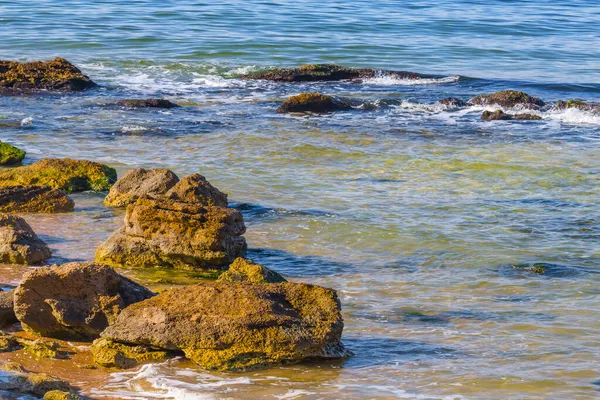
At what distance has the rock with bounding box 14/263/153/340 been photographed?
277 inches

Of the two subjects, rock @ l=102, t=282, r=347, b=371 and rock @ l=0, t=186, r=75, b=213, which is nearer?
rock @ l=102, t=282, r=347, b=371

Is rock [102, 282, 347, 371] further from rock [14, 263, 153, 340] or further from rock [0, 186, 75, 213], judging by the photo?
rock [0, 186, 75, 213]

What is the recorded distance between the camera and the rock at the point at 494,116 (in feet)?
59.2

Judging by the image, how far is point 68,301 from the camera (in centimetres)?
710

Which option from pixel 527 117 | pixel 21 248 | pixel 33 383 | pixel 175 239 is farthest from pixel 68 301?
pixel 527 117

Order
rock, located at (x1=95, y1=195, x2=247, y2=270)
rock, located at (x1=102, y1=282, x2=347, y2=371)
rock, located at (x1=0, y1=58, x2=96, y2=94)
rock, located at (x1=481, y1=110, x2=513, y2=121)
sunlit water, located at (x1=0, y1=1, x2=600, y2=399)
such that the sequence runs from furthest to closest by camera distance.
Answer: rock, located at (x1=0, y1=58, x2=96, y2=94), rock, located at (x1=481, y1=110, x2=513, y2=121), rock, located at (x1=95, y1=195, x2=247, y2=270), sunlit water, located at (x1=0, y1=1, x2=600, y2=399), rock, located at (x1=102, y1=282, x2=347, y2=371)

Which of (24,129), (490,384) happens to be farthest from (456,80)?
(490,384)

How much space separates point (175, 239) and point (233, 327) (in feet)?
8.82

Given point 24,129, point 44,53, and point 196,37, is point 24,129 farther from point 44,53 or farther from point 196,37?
point 196,37

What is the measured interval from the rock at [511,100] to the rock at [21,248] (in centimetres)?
1230

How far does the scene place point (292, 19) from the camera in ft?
109

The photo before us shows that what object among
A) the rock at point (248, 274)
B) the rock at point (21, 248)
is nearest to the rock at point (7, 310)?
the rock at point (21, 248)

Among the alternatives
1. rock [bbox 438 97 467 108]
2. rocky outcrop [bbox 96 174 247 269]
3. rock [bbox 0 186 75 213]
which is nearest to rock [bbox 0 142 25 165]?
rock [bbox 0 186 75 213]

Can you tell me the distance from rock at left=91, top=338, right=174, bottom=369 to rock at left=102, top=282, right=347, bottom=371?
0.17ft
